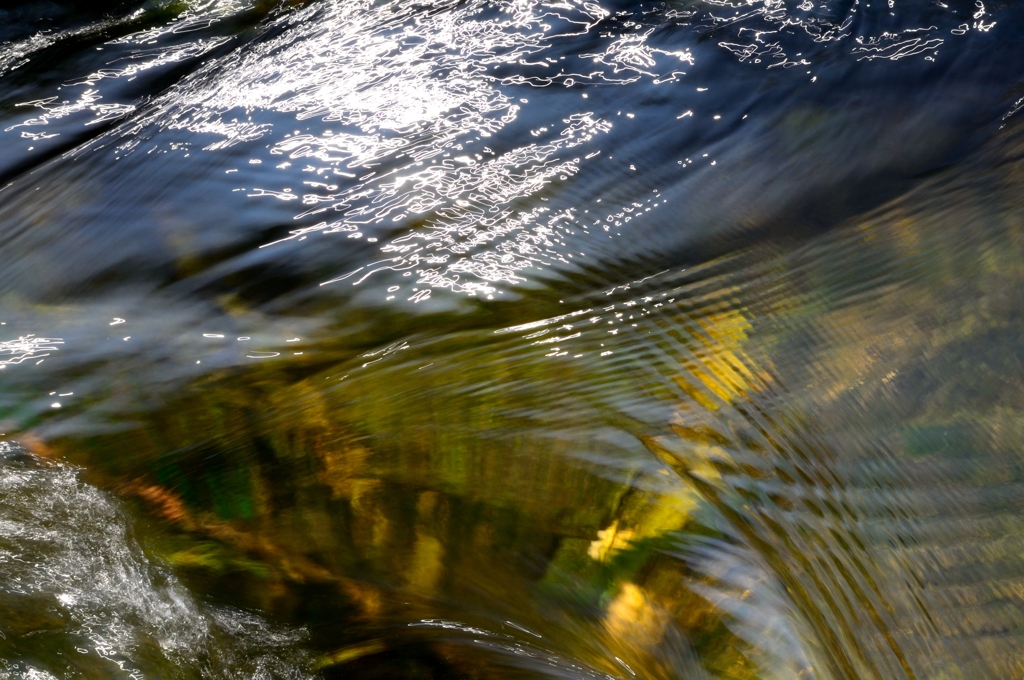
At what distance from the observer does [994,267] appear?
61.7 inches

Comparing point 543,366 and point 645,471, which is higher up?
point 543,366

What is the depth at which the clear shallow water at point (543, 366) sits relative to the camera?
4.23ft

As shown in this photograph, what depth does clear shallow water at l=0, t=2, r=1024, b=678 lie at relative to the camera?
129cm

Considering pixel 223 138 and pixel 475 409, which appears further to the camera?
pixel 223 138

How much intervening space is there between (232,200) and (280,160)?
16cm

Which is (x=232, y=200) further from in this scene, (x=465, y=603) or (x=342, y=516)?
(x=465, y=603)

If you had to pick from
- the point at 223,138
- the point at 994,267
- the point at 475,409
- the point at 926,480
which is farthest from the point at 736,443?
the point at 223,138

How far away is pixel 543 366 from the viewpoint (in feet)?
4.91

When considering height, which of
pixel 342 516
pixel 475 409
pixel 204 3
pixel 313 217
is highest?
pixel 204 3

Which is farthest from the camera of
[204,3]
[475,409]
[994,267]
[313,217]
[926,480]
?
[204,3]

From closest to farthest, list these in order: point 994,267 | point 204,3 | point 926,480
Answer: point 926,480 → point 994,267 → point 204,3

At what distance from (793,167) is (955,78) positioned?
1.75 ft

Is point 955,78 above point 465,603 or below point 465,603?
above

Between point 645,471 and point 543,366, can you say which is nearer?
point 645,471
